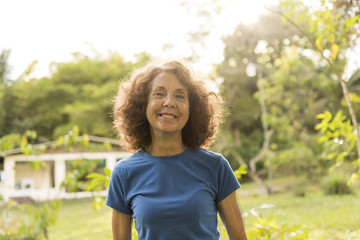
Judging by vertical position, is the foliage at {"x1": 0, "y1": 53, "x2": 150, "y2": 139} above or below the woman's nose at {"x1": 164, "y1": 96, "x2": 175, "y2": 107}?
above

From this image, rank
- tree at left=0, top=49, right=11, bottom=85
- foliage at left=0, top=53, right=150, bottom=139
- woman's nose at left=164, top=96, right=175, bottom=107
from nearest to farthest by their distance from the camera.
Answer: woman's nose at left=164, top=96, right=175, bottom=107 → tree at left=0, top=49, right=11, bottom=85 → foliage at left=0, top=53, right=150, bottom=139

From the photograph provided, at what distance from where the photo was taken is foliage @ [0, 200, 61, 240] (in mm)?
3219

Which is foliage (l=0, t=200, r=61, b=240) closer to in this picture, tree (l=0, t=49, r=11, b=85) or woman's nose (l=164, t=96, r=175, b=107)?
woman's nose (l=164, t=96, r=175, b=107)

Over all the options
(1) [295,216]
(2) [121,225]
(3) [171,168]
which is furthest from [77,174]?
(1) [295,216]

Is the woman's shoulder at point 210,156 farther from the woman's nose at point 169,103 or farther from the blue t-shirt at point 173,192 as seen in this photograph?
the woman's nose at point 169,103

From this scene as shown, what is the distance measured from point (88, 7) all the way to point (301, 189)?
8.31 m

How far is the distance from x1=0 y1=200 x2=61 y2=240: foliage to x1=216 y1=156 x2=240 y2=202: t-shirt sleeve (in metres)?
2.25

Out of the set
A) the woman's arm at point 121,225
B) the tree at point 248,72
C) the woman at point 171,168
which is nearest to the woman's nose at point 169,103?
the woman at point 171,168

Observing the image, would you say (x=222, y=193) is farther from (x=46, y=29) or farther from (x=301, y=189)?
(x=46, y=29)

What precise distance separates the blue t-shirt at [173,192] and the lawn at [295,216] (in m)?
2.98

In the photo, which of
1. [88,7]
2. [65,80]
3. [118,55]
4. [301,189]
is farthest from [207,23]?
[65,80]

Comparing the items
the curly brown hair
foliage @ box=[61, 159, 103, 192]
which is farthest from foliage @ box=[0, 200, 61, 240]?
the curly brown hair

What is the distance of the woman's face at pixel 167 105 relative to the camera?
122 cm

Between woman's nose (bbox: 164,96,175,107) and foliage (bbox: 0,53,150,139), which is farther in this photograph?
foliage (bbox: 0,53,150,139)
